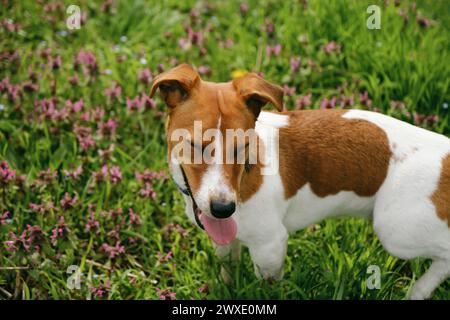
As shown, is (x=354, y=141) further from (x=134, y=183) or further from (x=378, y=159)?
(x=134, y=183)

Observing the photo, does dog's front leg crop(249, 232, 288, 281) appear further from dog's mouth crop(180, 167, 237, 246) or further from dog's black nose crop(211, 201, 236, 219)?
dog's black nose crop(211, 201, 236, 219)

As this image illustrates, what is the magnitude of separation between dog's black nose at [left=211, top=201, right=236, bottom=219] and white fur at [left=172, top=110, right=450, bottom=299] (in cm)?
38

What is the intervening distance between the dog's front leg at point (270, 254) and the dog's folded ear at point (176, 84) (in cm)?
95

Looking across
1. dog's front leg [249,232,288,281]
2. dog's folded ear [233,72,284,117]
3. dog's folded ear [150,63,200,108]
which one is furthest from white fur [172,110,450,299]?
dog's folded ear [150,63,200,108]

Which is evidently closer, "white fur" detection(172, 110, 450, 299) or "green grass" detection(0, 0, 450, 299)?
"white fur" detection(172, 110, 450, 299)

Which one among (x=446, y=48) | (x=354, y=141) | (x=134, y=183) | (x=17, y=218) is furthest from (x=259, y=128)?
(x=446, y=48)

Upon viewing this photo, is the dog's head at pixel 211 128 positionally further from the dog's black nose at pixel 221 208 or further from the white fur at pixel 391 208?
the white fur at pixel 391 208

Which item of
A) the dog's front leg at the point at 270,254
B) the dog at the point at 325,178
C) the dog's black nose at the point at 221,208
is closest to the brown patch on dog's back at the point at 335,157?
the dog at the point at 325,178

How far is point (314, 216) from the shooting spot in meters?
3.70

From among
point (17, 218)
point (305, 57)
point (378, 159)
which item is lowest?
point (17, 218)

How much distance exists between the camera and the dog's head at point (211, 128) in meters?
3.03

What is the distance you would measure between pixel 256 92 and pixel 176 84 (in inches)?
16.1

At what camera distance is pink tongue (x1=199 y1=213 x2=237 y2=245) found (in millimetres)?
3371

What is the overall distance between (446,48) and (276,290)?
9.59 ft
